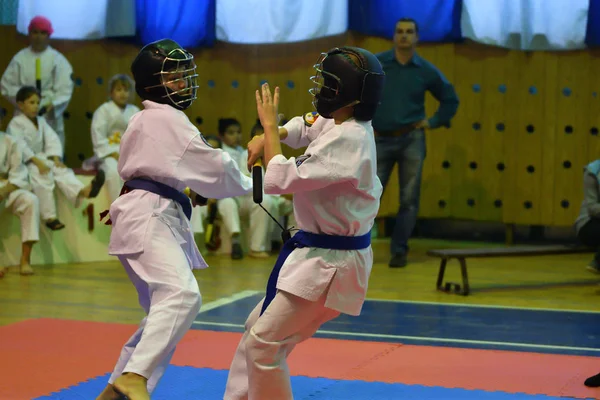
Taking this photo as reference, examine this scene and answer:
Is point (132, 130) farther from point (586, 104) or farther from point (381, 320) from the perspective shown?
point (586, 104)

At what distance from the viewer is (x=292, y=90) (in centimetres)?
956

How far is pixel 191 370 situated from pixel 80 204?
402 centimetres

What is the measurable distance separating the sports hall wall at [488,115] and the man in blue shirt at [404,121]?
139 cm

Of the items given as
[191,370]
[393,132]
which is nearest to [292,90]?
[393,132]

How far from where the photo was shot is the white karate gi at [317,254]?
3.12 meters

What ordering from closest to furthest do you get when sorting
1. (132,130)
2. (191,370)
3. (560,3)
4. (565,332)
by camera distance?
(132,130), (191,370), (565,332), (560,3)

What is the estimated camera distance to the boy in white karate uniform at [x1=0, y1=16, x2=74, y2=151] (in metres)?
9.20

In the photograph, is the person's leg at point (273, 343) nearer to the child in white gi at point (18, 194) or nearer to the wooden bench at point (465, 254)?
the wooden bench at point (465, 254)

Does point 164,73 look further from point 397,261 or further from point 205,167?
point 397,261

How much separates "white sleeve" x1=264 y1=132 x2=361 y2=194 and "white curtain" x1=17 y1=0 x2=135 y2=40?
22.9 feet

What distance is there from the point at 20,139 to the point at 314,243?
5306 mm

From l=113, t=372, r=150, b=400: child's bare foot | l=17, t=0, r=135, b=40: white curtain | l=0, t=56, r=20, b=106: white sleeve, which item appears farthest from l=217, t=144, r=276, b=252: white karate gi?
l=113, t=372, r=150, b=400: child's bare foot

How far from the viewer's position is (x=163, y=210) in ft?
12.0

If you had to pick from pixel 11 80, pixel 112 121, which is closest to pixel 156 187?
pixel 112 121
